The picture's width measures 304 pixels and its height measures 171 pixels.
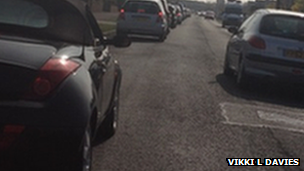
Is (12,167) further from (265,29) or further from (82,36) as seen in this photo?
(265,29)

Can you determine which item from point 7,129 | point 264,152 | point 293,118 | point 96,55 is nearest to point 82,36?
point 96,55

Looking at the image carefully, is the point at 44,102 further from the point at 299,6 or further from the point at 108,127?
the point at 299,6

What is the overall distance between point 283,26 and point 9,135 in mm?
9194

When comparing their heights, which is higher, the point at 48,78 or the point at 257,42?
the point at 48,78

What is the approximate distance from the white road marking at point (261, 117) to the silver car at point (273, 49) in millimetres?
1680

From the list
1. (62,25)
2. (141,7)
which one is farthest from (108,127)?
(141,7)

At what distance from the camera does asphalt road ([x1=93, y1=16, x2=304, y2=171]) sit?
6645 millimetres

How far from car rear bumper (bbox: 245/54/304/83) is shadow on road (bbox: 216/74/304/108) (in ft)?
1.18

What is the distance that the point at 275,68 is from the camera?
12.1m

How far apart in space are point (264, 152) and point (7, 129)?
3721mm

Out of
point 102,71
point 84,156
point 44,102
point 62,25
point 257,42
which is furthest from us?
point 257,42

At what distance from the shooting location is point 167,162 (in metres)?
6.49

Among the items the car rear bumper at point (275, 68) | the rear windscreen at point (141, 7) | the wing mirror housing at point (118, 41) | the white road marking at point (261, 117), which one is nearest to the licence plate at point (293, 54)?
the car rear bumper at point (275, 68)

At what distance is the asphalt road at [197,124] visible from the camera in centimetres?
664
